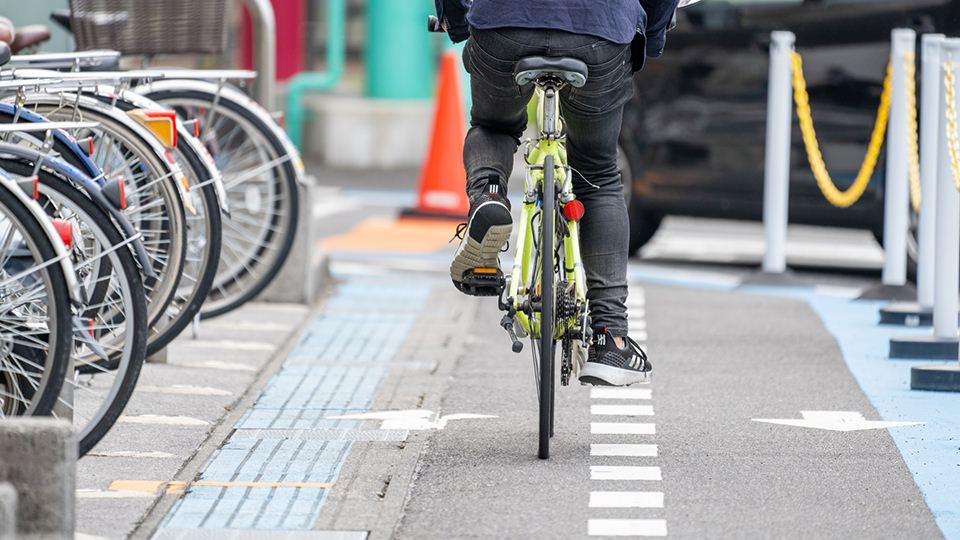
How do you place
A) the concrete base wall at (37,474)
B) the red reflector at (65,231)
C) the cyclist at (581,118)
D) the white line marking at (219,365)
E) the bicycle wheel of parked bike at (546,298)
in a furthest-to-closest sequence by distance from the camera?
the white line marking at (219,365) → the cyclist at (581,118) → the bicycle wheel of parked bike at (546,298) → the red reflector at (65,231) → the concrete base wall at (37,474)

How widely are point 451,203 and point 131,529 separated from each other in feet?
24.4

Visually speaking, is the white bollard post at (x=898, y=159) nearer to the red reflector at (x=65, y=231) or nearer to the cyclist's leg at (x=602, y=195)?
the cyclist's leg at (x=602, y=195)

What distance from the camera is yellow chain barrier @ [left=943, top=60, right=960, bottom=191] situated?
5.86 m

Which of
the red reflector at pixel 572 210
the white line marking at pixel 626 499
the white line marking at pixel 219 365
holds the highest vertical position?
the red reflector at pixel 572 210

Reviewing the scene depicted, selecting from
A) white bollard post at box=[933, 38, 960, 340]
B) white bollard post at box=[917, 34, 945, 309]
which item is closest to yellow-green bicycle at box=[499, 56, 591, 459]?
white bollard post at box=[933, 38, 960, 340]

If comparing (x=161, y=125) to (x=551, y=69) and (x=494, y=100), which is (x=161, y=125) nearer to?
(x=494, y=100)

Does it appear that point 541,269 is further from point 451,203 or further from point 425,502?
point 451,203

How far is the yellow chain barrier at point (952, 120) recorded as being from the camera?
5.86 meters

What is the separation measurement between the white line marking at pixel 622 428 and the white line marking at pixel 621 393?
1.53ft

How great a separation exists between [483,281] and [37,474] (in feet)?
5.70

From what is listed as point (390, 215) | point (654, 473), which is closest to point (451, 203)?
point (390, 215)

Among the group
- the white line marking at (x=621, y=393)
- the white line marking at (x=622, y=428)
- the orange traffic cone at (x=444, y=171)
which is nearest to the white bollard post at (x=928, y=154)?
the white line marking at (x=621, y=393)

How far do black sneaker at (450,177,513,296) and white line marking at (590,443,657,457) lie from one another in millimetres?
554

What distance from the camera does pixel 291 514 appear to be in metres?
4.16
